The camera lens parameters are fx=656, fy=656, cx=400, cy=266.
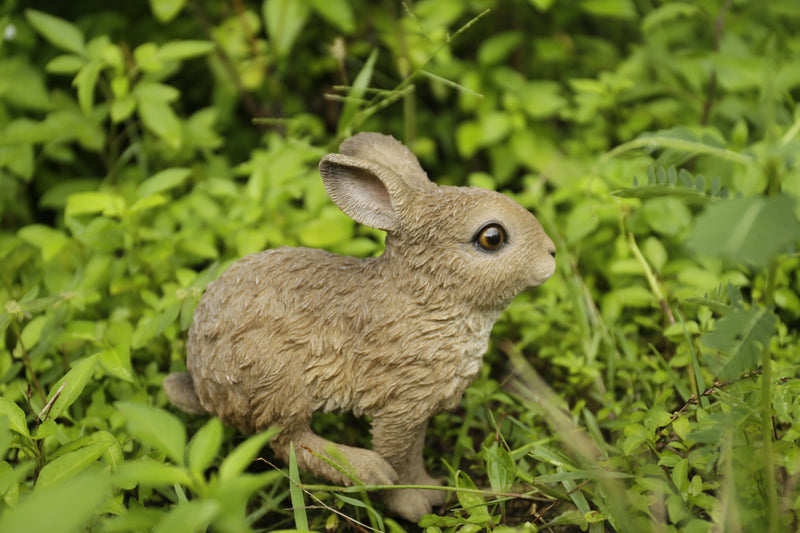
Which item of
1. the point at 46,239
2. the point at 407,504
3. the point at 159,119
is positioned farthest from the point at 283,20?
the point at 407,504

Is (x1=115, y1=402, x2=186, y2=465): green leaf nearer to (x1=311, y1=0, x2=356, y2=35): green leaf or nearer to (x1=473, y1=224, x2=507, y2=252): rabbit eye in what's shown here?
(x1=473, y1=224, x2=507, y2=252): rabbit eye

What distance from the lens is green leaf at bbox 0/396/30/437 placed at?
1.77m

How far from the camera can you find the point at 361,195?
1867mm

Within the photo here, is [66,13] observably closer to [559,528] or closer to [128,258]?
[128,258]

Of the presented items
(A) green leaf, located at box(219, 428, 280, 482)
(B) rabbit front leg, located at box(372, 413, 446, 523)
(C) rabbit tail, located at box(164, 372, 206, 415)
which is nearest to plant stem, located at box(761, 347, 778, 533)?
(B) rabbit front leg, located at box(372, 413, 446, 523)

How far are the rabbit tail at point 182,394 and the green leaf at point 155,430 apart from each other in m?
0.80

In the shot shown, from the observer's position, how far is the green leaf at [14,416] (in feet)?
5.81

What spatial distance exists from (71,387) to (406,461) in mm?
984

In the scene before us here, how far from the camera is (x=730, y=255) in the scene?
1.20 metres

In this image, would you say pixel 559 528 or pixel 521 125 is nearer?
pixel 559 528

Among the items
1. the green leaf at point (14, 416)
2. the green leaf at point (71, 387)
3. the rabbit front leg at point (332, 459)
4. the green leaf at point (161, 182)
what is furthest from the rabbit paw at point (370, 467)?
the green leaf at point (161, 182)

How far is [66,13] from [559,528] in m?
3.75

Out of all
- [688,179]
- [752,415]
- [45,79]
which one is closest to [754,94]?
[688,179]

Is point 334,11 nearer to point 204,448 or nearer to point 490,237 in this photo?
point 490,237
